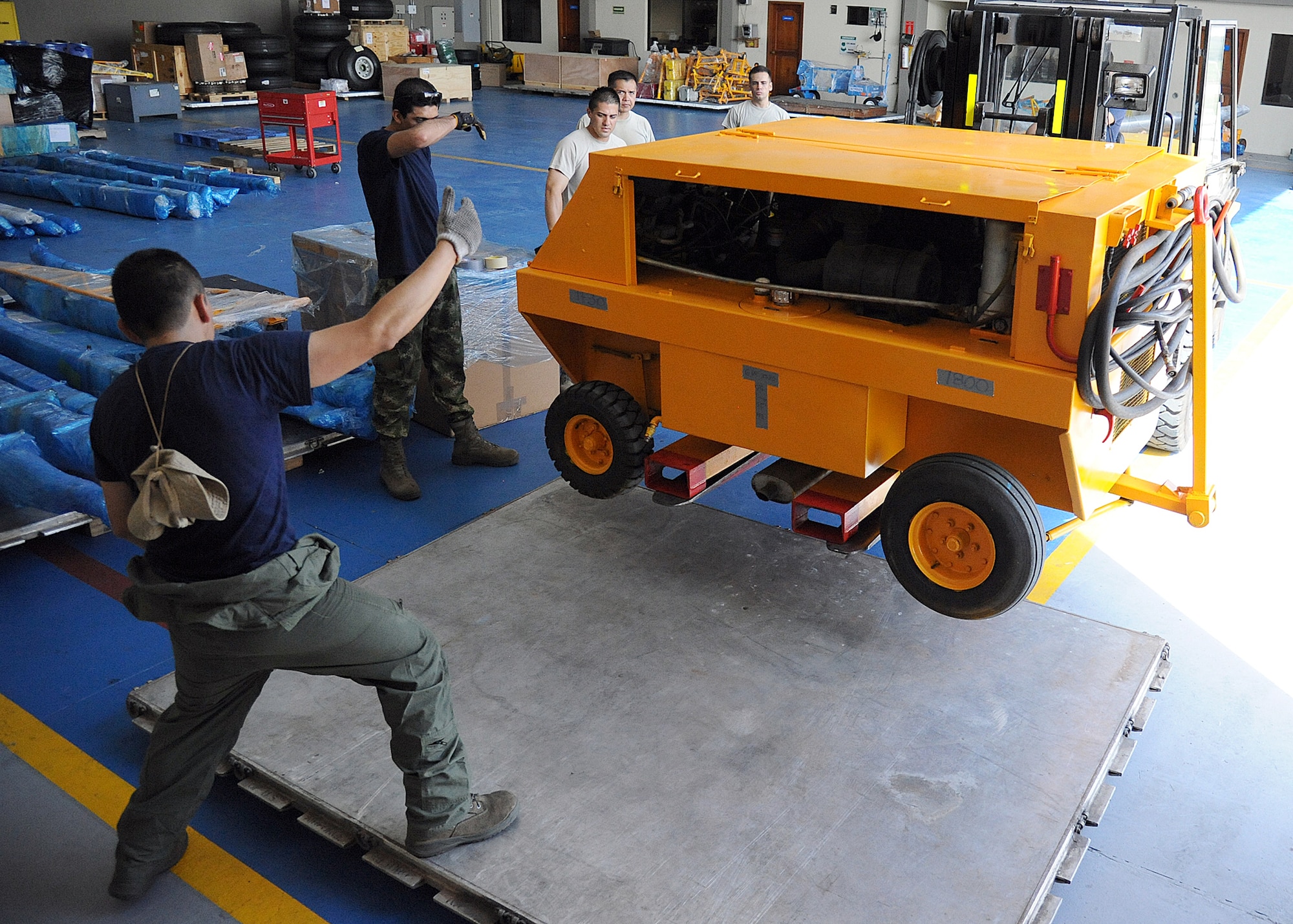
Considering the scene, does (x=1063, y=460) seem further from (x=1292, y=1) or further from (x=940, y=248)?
(x=1292, y=1)

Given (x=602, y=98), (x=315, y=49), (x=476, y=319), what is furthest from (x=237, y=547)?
(x=315, y=49)

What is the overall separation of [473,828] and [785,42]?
19.8m

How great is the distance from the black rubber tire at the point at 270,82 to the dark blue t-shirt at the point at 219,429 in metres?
18.5

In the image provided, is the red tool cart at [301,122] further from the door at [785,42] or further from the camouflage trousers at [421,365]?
the door at [785,42]

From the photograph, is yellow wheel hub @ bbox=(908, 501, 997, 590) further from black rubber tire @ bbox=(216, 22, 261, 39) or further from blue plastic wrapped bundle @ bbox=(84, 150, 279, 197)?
black rubber tire @ bbox=(216, 22, 261, 39)

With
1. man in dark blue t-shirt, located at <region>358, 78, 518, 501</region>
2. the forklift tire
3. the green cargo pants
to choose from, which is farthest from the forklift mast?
the green cargo pants

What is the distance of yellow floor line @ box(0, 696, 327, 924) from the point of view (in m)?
2.87

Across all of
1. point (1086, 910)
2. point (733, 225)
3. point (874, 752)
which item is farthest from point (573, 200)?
point (1086, 910)

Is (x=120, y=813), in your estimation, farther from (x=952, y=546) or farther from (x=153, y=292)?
(x=952, y=546)

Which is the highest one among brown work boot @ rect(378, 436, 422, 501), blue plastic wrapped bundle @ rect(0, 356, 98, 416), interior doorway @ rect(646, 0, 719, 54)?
interior doorway @ rect(646, 0, 719, 54)

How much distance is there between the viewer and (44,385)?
5531 mm

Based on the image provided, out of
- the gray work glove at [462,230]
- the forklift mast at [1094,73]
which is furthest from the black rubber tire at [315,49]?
the gray work glove at [462,230]

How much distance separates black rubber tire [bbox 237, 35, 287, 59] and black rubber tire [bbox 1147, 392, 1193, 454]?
58.6ft

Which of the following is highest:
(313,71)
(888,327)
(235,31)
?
(235,31)
